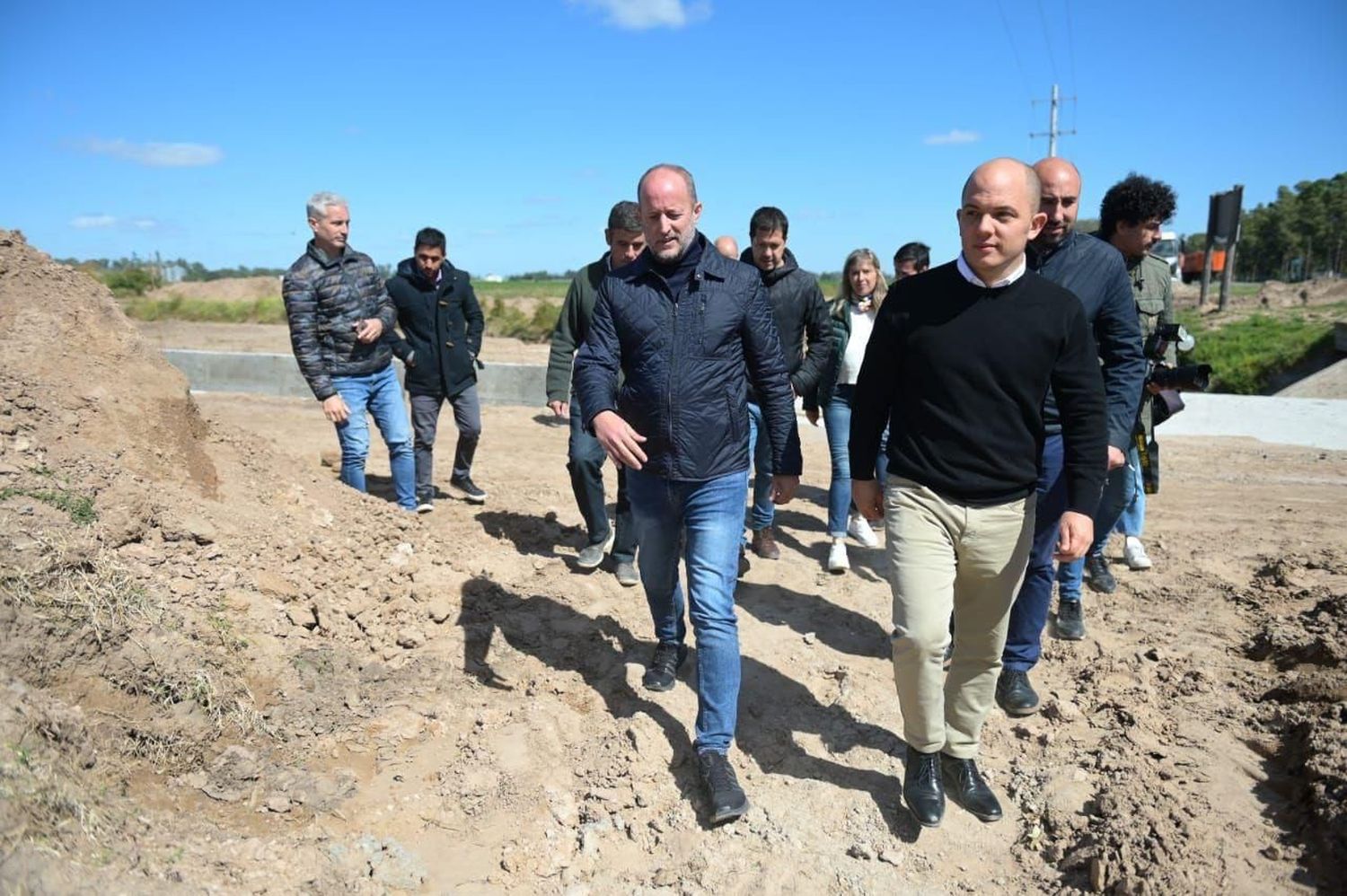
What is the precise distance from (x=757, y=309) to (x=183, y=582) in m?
2.59

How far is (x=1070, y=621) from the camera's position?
469 cm

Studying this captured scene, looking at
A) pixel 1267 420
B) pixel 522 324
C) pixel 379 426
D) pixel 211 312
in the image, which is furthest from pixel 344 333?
pixel 211 312

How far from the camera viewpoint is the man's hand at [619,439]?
3.13 m

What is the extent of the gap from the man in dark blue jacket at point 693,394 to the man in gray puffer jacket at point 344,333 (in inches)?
114

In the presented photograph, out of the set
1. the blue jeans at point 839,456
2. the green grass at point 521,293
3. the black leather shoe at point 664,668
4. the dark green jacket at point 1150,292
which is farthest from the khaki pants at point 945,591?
the green grass at point 521,293

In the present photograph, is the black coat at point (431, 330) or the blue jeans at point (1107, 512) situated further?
the black coat at point (431, 330)

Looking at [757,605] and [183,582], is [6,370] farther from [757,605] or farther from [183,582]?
[757,605]

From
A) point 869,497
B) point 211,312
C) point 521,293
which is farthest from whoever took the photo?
point 521,293

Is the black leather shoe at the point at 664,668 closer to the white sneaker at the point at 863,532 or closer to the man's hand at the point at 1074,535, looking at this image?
the man's hand at the point at 1074,535

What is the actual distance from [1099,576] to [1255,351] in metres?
11.8

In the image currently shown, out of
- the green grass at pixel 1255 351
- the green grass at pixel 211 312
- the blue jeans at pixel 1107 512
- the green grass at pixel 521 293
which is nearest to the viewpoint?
the blue jeans at pixel 1107 512

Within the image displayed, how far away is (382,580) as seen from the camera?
463 cm

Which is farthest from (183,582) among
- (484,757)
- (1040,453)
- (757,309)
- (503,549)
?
(1040,453)

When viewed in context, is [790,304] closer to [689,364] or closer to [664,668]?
[689,364]
